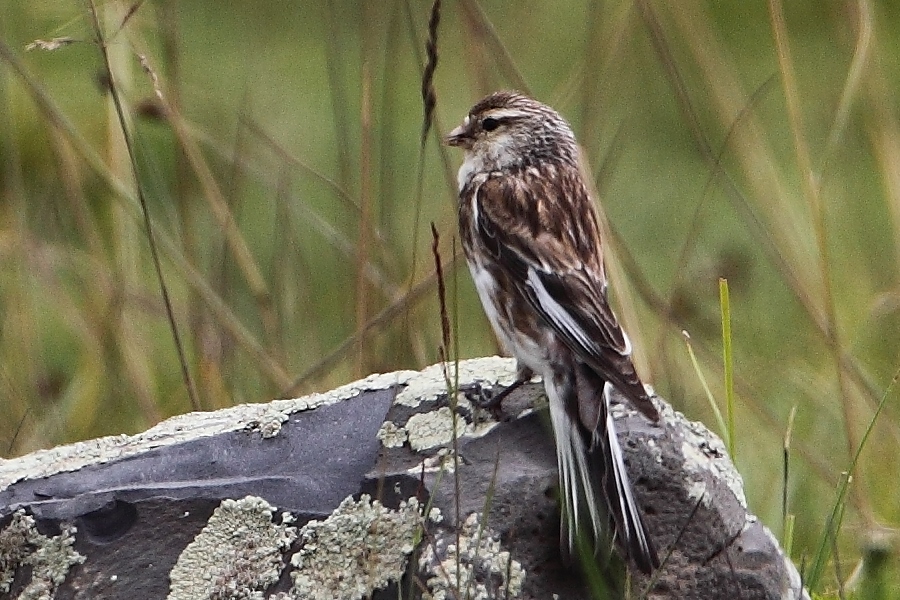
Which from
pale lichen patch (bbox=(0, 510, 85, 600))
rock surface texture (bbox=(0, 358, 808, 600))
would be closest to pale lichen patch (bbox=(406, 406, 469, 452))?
rock surface texture (bbox=(0, 358, 808, 600))

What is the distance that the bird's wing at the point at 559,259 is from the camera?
12.7 ft

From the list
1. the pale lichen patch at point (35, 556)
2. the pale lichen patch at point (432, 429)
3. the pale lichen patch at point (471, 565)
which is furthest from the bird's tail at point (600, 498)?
the pale lichen patch at point (35, 556)

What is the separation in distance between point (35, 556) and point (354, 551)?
2.22 feet

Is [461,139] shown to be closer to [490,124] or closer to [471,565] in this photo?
[490,124]

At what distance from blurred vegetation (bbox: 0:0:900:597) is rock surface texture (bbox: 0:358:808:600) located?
0.43 metres

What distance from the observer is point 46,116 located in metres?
5.02

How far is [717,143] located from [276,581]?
4941 mm

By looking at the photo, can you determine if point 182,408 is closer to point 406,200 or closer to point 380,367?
point 380,367

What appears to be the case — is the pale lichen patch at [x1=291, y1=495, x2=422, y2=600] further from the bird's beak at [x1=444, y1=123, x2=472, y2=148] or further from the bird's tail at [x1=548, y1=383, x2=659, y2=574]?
the bird's beak at [x1=444, y1=123, x2=472, y2=148]

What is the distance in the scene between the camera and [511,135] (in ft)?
16.1

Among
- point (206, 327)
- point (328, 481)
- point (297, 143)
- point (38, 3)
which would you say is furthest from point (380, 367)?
point (297, 143)

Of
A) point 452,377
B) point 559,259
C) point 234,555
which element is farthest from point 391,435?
point 559,259

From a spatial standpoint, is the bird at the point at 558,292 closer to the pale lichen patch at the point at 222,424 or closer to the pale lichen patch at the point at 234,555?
the pale lichen patch at the point at 222,424

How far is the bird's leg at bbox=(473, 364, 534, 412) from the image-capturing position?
3.92 m
